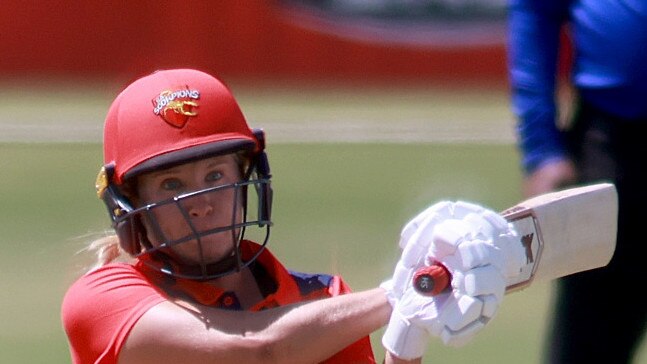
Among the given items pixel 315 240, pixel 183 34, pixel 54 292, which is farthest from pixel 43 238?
pixel 183 34

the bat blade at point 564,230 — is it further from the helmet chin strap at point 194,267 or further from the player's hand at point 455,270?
the helmet chin strap at point 194,267

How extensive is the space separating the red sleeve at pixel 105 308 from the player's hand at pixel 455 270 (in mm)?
532

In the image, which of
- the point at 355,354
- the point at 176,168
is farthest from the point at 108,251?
the point at 355,354

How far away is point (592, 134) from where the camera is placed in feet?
12.5

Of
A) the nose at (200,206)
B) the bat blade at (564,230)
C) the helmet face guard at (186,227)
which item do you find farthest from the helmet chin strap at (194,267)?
the bat blade at (564,230)

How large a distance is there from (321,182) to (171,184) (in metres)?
5.43

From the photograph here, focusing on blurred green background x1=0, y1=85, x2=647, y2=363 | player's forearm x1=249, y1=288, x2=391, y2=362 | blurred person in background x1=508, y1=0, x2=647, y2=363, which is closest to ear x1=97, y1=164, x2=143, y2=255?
player's forearm x1=249, y1=288, x2=391, y2=362

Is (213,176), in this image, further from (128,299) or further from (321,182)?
(321,182)

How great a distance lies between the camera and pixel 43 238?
23.0 ft

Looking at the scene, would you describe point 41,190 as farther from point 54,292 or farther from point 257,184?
point 257,184

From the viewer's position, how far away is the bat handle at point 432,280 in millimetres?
2279

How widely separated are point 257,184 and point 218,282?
0.21 metres

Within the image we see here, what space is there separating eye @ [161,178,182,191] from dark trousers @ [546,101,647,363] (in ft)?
4.92

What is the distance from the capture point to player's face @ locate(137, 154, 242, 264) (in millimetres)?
2639
